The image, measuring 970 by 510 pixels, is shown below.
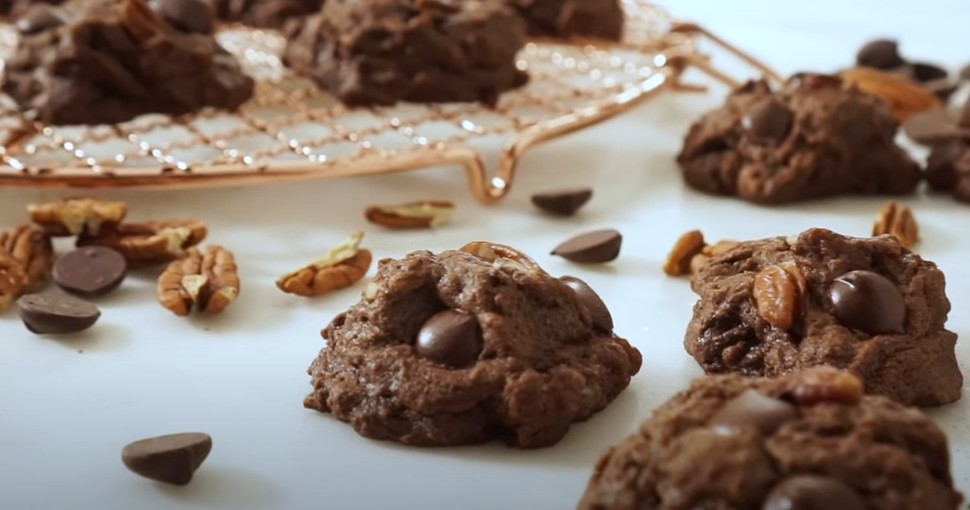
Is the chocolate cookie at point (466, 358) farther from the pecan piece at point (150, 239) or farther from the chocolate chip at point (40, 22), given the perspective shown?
the chocolate chip at point (40, 22)

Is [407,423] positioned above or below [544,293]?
below

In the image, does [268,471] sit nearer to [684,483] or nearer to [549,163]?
[684,483]

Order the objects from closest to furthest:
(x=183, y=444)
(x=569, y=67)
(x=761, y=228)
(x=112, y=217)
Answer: (x=183, y=444) < (x=112, y=217) < (x=761, y=228) < (x=569, y=67)

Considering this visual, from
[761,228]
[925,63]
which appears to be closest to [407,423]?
[761,228]

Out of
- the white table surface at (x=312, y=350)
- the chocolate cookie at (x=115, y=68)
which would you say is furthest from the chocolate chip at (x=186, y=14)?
the white table surface at (x=312, y=350)

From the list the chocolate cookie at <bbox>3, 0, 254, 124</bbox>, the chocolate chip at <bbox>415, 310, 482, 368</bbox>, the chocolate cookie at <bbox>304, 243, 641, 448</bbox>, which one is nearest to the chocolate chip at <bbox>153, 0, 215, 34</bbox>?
the chocolate cookie at <bbox>3, 0, 254, 124</bbox>

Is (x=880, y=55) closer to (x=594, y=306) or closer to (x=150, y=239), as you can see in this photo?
(x=594, y=306)
